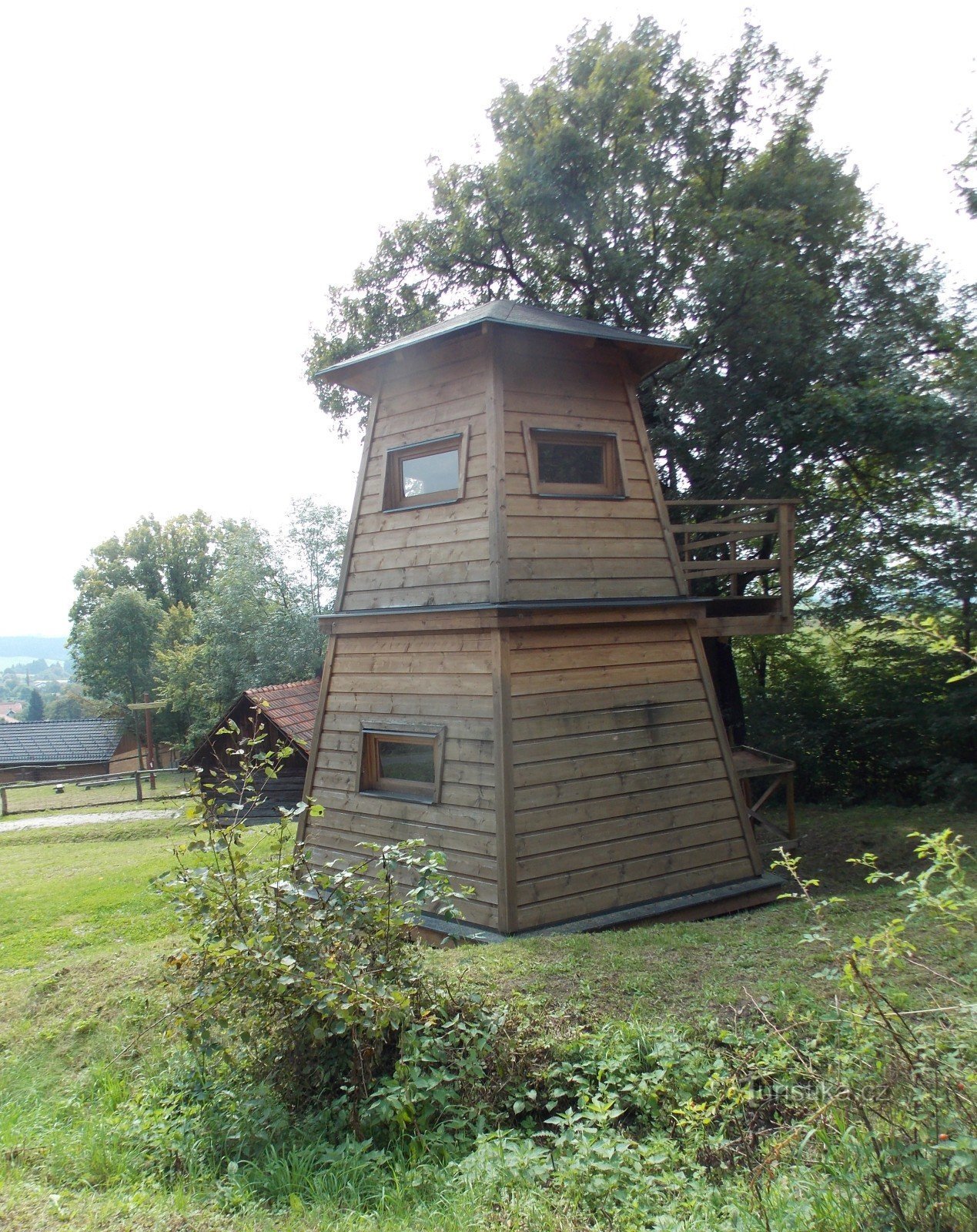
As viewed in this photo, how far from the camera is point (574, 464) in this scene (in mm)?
7891

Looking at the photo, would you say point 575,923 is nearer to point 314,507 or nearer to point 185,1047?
point 185,1047

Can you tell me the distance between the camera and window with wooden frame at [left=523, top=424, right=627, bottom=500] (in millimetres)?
7578

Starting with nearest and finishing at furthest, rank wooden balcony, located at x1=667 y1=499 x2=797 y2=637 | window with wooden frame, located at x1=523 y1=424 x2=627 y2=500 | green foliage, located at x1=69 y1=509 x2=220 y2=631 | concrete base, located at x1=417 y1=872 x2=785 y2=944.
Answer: concrete base, located at x1=417 y1=872 x2=785 y2=944 → window with wooden frame, located at x1=523 y1=424 x2=627 y2=500 → wooden balcony, located at x1=667 y1=499 x2=797 y2=637 → green foliage, located at x1=69 y1=509 x2=220 y2=631

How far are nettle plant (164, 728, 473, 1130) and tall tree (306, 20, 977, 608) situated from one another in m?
9.34

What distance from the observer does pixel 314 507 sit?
86.3ft

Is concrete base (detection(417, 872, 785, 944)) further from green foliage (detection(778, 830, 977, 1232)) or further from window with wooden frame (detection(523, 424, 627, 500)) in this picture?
window with wooden frame (detection(523, 424, 627, 500))

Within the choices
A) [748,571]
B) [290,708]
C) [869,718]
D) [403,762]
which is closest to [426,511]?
[403,762]

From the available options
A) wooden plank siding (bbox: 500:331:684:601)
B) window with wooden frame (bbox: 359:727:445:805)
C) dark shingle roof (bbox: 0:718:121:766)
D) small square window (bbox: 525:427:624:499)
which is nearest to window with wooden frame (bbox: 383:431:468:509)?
wooden plank siding (bbox: 500:331:684:601)

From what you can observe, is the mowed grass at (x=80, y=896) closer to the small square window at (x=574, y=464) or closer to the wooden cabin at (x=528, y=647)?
the wooden cabin at (x=528, y=647)

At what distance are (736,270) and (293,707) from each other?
11.2m

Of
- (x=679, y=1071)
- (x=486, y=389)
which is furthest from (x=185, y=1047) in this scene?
(x=486, y=389)

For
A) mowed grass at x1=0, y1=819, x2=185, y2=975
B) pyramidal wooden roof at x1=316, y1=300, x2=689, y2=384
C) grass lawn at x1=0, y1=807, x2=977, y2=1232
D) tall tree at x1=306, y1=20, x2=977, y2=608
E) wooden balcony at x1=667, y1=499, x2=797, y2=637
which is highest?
tall tree at x1=306, y1=20, x2=977, y2=608

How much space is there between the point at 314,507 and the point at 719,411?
17178 mm

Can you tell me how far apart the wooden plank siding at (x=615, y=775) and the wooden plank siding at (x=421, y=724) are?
0.29 meters
